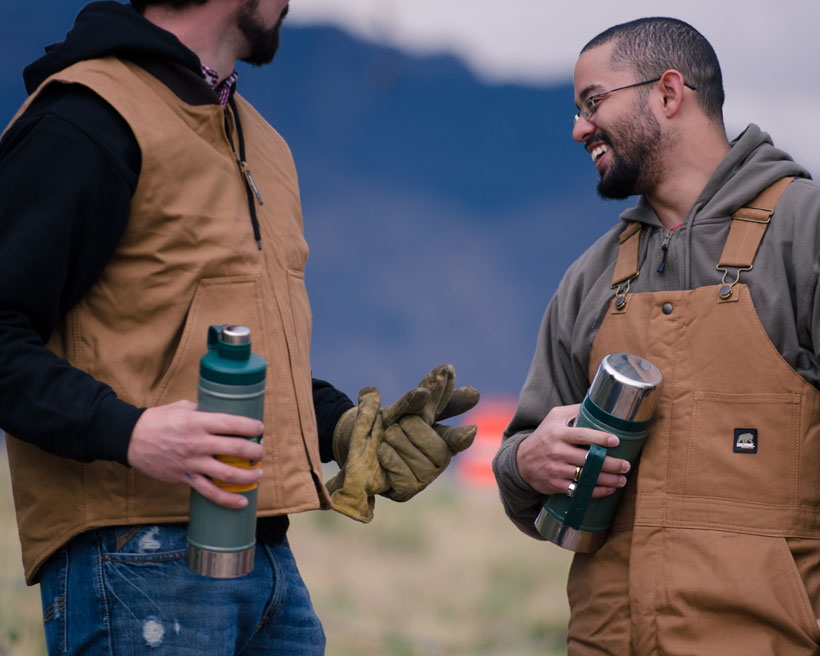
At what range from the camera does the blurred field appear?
5.62 meters

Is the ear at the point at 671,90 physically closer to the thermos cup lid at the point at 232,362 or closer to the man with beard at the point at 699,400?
the man with beard at the point at 699,400

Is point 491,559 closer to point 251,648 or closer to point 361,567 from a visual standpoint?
point 361,567

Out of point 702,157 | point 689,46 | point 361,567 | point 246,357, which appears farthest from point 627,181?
point 361,567

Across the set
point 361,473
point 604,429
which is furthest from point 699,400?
point 361,473

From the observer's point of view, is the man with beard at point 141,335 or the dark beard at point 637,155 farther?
the dark beard at point 637,155

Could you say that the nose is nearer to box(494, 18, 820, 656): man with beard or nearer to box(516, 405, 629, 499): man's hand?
box(494, 18, 820, 656): man with beard

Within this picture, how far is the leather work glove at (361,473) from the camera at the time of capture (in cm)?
224

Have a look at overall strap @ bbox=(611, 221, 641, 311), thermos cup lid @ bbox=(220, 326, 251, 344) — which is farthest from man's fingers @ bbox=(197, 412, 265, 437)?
overall strap @ bbox=(611, 221, 641, 311)

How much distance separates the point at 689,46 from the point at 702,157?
0.34 meters

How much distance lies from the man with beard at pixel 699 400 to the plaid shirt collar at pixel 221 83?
1.03 meters

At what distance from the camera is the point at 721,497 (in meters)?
2.21

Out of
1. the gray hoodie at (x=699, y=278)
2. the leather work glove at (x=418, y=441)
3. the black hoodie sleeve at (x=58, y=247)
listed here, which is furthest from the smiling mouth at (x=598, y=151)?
the black hoodie sleeve at (x=58, y=247)

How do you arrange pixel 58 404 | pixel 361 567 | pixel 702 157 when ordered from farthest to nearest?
pixel 361 567
pixel 702 157
pixel 58 404

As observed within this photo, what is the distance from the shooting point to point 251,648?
6.56 feet
